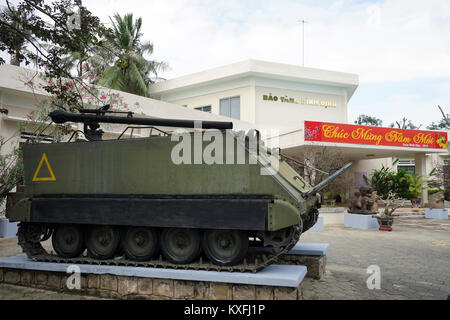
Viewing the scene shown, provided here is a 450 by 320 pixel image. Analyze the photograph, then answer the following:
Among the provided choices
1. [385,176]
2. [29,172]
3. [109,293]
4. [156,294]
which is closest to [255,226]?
[156,294]

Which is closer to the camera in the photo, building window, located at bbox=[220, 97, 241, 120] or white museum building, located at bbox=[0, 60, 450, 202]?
white museum building, located at bbox=[0, 60, 450, 202]

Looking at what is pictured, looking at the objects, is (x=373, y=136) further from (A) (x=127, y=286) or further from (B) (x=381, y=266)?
(A) (x=127, y=286)

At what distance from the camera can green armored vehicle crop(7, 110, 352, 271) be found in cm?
492

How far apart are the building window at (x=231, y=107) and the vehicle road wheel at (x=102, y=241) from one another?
813 inches

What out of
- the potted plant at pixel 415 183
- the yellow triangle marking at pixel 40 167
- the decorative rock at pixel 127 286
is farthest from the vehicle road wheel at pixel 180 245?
the potted plant at pixel 415 183

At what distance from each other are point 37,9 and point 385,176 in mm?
21170

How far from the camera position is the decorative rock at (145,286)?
17.0 feet

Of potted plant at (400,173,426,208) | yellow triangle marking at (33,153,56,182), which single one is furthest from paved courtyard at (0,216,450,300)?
potted plant at (400,173,426,208)

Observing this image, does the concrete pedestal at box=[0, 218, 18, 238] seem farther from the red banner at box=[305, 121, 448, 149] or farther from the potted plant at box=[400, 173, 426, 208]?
the potted plant at box=[400, 173, 426, 208]

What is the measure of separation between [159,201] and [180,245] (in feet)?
2.36

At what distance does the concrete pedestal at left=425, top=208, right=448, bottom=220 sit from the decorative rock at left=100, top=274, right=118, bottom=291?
19.4 meters
